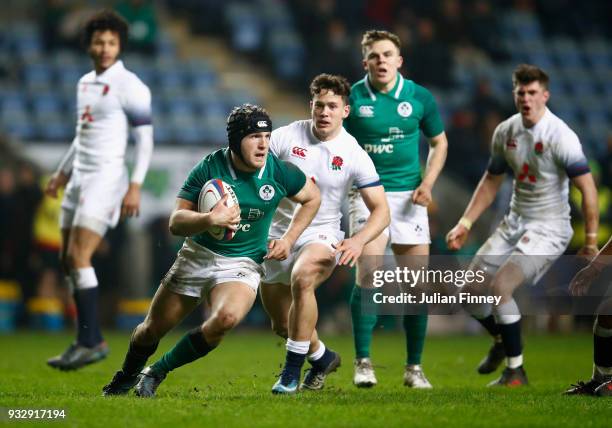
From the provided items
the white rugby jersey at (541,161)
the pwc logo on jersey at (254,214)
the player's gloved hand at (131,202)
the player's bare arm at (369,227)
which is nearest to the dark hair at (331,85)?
the player's bare arm at (369,227)

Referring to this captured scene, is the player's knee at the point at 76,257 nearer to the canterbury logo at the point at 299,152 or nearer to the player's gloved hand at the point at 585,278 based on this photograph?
the canterbury logo at the point at 299,152

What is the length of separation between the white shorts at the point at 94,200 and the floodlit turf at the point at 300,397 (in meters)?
1.24

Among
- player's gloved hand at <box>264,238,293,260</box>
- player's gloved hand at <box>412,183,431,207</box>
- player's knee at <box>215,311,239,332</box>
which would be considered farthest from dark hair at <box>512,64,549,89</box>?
player's knee at <box>215,311,239,332</box>

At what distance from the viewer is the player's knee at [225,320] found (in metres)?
6.33

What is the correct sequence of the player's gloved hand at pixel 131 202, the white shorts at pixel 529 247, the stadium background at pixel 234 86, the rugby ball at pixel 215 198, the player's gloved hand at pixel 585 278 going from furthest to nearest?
the stadium background at pixel 234 86 → the player's gloved hand at pixel 131 202 → the white shorts at pixel 529 247 → the player's gloved hand at pixel 585 278 → the rugby ball at pixel 215 198

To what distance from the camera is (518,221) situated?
8773 millimetres

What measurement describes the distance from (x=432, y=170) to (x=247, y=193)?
7.19ft

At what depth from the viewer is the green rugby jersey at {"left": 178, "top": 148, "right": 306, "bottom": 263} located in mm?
6633

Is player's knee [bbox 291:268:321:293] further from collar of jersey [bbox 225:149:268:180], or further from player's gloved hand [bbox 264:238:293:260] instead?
collar of jersey [bbox 225:149:268:180]

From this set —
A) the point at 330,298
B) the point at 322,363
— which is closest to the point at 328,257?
the point at 322,363

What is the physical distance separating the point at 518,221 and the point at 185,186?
10.8ft

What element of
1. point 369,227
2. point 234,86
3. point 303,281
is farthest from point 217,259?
point 234,86

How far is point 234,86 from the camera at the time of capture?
19484 mm

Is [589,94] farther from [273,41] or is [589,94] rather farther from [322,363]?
[322,363]
